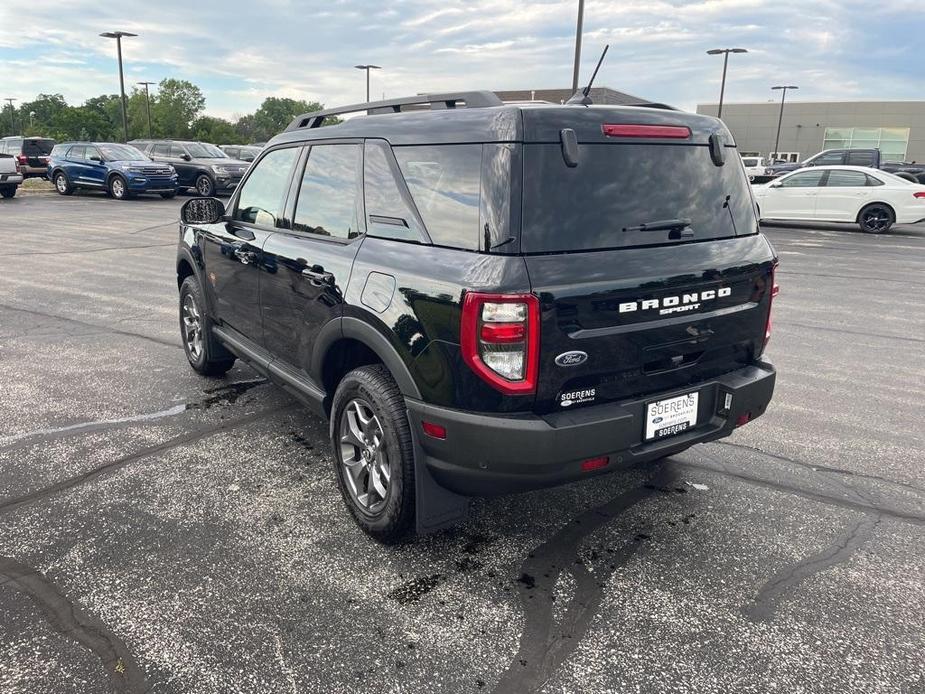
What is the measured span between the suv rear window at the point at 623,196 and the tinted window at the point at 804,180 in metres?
15.2

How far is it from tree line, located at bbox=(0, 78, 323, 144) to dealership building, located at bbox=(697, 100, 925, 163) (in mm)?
57994

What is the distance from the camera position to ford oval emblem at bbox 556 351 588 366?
2523 mm

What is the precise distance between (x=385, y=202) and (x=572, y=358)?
1.13 metres

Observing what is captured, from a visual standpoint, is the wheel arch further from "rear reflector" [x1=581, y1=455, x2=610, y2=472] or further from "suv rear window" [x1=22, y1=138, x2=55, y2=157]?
"suv rear window" [x1=22, y1=138, x2=55, y2=157]

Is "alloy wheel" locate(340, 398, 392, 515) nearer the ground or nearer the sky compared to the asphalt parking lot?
nearer the sky

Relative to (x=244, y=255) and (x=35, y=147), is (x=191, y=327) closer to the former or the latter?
(x=244, y=255)

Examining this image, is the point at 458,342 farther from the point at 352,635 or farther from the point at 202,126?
the point at 202,126

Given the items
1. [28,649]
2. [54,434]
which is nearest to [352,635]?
[28,649]

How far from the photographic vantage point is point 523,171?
8.32ft

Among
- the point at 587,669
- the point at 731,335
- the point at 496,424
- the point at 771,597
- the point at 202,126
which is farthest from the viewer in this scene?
the point at 202,126

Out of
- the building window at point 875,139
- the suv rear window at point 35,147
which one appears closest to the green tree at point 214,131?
the suv rear window at point 35,147

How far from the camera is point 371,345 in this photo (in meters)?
2.91

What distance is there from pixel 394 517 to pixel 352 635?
540 millimetres

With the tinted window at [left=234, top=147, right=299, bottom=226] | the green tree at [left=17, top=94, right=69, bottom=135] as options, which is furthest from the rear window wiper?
the green tree at [left=17, top=94, right=69, bottom=135]
